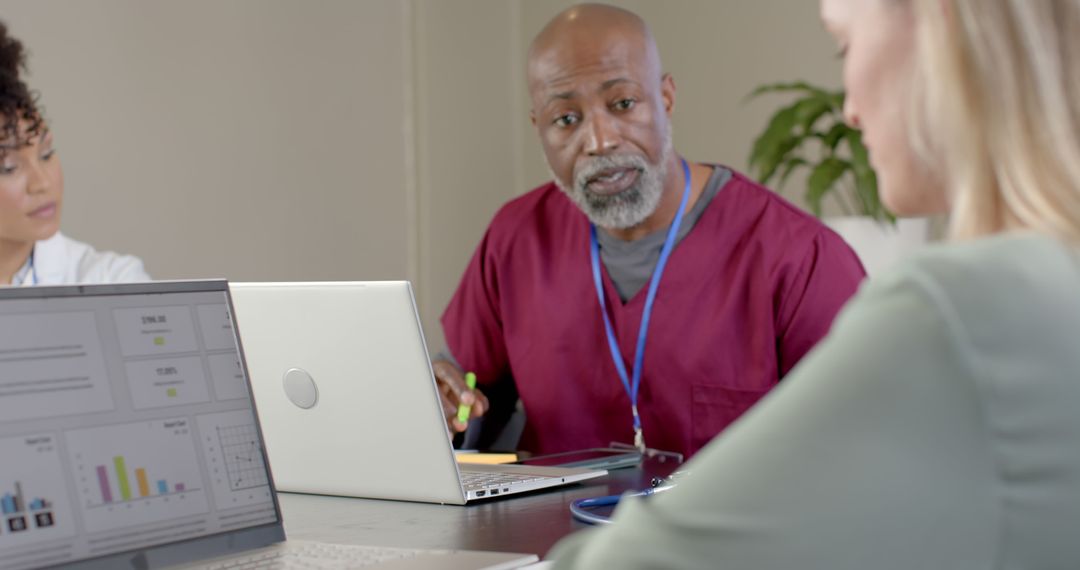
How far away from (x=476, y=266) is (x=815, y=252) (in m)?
0.74

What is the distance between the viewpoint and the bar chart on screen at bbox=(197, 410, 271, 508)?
127 cm

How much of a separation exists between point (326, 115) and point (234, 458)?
9.05ft

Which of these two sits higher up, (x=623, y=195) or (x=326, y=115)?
(x=326, y=115)

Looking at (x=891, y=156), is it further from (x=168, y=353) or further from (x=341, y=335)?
(x=341, y=335)

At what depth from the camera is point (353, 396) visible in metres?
1.63

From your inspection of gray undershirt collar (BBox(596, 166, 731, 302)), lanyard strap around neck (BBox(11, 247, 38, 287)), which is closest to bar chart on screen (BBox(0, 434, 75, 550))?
gray undershirt collar (BBox(596, 166, 731, 302))

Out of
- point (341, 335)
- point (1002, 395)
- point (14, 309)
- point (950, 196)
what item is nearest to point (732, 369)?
point (341, 335)

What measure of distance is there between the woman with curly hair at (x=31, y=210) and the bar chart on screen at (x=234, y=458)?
1442mm

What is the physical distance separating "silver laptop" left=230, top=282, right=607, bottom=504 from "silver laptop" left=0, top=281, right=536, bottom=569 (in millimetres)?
283

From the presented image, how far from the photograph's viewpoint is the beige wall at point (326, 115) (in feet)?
10.9

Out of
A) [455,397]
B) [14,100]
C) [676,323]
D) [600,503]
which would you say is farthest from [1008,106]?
[14,100]

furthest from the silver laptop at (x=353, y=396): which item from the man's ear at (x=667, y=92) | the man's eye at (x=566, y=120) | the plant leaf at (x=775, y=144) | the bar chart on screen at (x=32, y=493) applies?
the plant leaf at (x=775, y=144)

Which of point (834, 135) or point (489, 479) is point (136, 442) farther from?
point (834, 135)

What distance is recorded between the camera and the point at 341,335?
1609mm
